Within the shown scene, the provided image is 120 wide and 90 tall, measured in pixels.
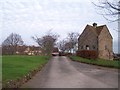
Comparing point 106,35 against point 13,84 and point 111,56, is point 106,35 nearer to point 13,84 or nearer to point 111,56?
point 111,56

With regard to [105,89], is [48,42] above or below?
above

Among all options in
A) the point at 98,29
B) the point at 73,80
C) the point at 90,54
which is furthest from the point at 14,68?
the point at 98,29

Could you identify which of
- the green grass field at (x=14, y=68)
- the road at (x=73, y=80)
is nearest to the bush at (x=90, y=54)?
the green grass field at (x=14, y=68)

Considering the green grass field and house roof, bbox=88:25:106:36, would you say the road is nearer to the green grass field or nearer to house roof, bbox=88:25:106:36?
the green grass field

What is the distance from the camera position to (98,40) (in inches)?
2832

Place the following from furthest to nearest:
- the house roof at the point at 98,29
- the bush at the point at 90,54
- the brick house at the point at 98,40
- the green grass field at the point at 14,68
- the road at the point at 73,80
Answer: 1. the house roof at the point at 98,29
2. the brick house at the point at 98,40
3. the bush at the point at 90,54
4. the green grass field at the point at 14,68
5. the road at the point at 73,80

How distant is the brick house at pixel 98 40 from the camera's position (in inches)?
2844

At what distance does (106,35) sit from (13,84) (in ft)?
211

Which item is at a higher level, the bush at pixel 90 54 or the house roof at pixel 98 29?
the house roof at pixel 98 29

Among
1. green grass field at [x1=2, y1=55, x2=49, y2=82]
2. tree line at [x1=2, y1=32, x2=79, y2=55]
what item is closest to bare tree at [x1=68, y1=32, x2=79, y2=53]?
tree line at [x1=2, y1=32, x2=79, y2=55]

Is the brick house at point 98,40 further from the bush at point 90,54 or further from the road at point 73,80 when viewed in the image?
the road at point 73,80

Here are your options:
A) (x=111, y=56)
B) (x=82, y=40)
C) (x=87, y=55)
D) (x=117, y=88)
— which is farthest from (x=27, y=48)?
(x=117, y=88)

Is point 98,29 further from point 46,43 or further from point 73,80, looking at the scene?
point 73,80

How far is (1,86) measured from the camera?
1271cm
